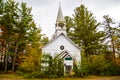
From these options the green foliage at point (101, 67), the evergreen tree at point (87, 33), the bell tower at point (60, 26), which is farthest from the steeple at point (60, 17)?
the green foliage at point (101, 67)

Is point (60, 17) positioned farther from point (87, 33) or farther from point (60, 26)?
point (87, 33)

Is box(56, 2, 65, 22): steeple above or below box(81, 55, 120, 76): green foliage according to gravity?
above

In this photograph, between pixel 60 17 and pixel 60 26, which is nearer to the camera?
pixel 60 26

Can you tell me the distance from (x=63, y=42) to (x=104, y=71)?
9196 mm

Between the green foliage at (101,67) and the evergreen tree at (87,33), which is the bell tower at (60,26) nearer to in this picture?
the evergreen tree at (87,33)

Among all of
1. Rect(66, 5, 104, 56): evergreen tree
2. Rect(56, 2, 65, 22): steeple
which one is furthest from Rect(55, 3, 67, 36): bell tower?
Rect(66, 5, 104, 56): evergreen tree

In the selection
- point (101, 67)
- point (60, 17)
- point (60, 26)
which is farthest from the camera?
point (60, 17)

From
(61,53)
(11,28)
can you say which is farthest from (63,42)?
(11,28)

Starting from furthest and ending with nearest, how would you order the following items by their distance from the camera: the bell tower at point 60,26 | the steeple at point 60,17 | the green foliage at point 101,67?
the steeple at point 60,17, the bell tower at point 60,26, the green foliage at point 101,67

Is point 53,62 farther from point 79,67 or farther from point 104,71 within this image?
point 104,71

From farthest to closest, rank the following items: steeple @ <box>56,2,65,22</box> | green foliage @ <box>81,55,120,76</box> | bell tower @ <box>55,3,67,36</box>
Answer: steeple @ <box>56,2,65,22</box>
bell tower @ <box>55,3,67,36</box>
green foliage @ <box>81,55,120,76</box>

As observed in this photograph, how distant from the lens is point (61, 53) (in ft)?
123

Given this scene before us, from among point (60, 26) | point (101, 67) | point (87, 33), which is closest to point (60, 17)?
point (60, 26)

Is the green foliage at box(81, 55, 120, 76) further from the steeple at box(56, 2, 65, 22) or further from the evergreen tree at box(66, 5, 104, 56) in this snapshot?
the steeple at box(56, 2, 65, 22)
